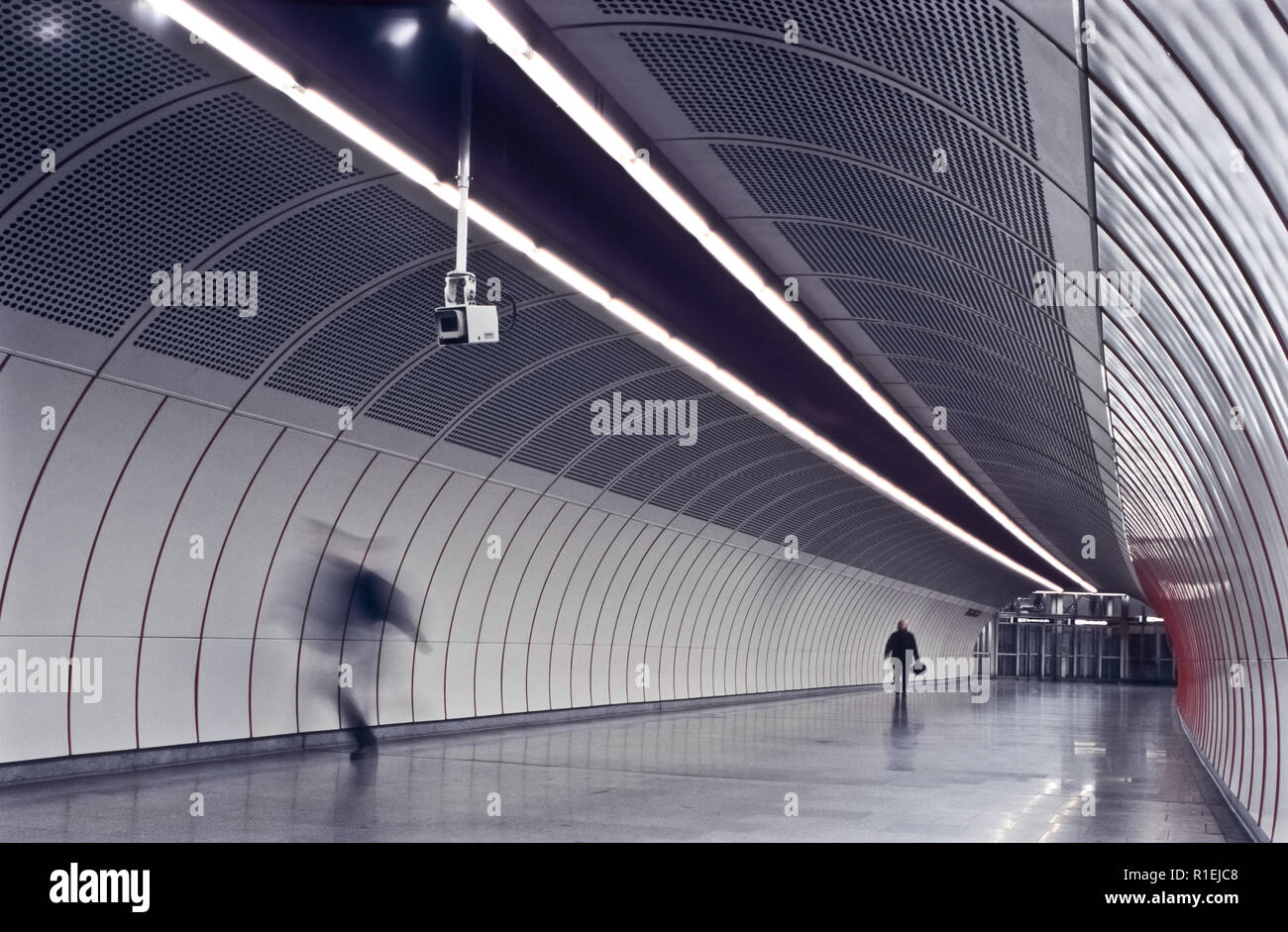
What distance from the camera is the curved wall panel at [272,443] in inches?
457

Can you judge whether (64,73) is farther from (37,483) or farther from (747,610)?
(747,610)

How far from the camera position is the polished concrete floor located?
38.5ft

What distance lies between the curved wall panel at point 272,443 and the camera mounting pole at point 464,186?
1.23 metres

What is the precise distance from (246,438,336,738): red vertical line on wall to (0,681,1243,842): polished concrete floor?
952 mm

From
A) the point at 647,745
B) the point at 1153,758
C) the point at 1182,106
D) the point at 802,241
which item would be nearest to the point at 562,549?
the point at 647,745

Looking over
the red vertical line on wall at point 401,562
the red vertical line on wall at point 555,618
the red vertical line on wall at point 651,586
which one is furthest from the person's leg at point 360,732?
the red vertical line on wall at point 651,586

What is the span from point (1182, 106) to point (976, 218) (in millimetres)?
4994

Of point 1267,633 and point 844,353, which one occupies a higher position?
point 844,353

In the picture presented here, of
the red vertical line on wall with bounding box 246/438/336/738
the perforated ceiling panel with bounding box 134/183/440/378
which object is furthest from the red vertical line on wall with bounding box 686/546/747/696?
the perforated ceiling panel with bounding box 134/183/440/378

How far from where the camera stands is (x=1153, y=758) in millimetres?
22062

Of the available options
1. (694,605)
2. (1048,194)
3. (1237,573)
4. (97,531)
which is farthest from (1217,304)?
(694,605)

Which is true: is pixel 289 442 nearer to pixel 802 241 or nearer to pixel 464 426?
pixel 464 426

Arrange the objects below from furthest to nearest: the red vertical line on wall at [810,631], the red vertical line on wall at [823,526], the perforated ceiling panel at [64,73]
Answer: the red vertical line on wall at [810,631] → the red vertical line on wall at [823,526] → the perforated ceiling panel at [64,73]

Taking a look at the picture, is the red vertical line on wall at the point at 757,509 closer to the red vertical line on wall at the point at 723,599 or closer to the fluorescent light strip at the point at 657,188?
the red vertical line on wall at the point at 723,599
